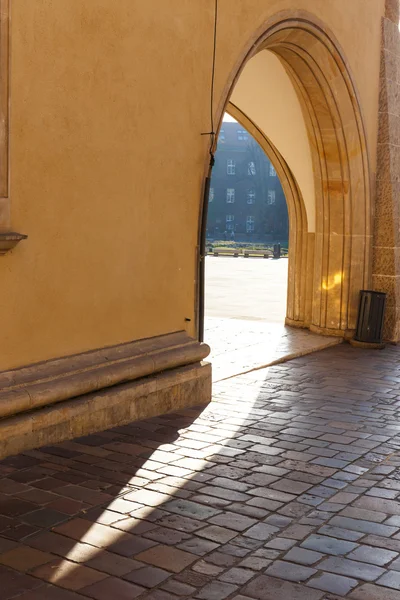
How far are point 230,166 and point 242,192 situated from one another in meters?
2.45

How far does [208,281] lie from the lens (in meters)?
19.4

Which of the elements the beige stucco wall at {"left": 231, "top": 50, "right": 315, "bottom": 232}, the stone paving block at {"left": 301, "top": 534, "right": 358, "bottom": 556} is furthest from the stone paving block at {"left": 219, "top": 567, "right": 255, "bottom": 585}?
the beige stucco wall at {"left": 231, "top": 50, "right": 315, "bottom": 232}

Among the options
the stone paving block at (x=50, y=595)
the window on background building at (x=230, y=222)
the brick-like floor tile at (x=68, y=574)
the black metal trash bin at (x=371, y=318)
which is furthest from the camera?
the window on background building at (x=230, y=222)

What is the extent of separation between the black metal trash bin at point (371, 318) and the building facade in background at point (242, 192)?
5335cm

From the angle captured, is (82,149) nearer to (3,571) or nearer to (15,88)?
(15,88)

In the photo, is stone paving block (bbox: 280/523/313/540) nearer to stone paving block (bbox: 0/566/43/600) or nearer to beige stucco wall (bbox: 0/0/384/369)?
stone paving block (bbox: 0/566/43/600)

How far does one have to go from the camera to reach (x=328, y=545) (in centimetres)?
386

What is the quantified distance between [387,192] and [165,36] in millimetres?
5323

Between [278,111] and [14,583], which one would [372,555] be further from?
[278,111]

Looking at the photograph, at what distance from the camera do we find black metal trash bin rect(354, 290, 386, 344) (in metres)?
10.3

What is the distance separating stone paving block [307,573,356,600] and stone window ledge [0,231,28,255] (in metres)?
2.61

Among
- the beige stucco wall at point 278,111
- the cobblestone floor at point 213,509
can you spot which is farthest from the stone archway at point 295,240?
the cobblestone floor at point 213,509

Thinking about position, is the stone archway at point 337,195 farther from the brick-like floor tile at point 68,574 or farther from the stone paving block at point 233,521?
the brick-like floor tile at point 68,574

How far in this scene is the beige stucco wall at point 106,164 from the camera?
511 centimetres
